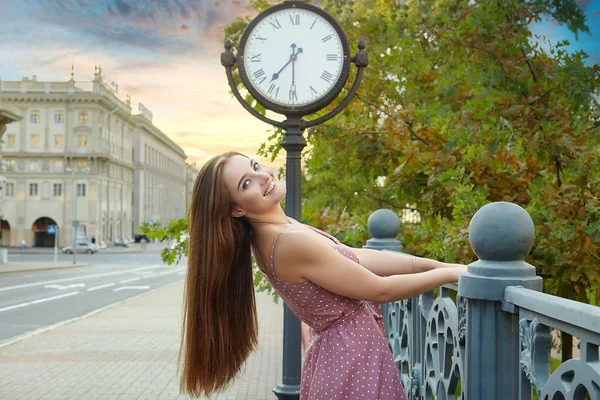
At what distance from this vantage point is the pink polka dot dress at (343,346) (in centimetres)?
252

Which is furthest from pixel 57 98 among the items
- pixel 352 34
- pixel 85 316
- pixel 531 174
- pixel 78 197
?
pixel 531 174

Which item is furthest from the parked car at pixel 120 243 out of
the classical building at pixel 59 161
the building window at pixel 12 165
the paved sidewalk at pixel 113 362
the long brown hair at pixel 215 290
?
the long brown hair at pixel 215 290

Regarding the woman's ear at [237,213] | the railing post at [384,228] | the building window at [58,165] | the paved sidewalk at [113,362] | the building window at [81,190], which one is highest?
the building window at [58,165]

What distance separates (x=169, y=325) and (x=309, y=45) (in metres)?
11.3

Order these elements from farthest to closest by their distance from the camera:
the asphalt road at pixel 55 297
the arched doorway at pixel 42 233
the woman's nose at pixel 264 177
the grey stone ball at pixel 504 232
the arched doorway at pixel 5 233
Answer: the arched doorway at pixel 42 233 < the arched doorway at pixel 5 233 < the asphalt road at pixel 55 297 < the woman's nose at pixel 264 177 < the grey stone ball at pixel 504 232

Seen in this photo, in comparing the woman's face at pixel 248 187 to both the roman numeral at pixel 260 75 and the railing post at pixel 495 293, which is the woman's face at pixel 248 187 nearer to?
the railing post at pixel 495 293

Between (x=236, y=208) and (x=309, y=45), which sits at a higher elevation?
(x=309, y=45)

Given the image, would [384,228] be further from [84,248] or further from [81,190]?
[81,190]

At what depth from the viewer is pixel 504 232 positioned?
1961 mm

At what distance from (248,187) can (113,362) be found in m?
8.41

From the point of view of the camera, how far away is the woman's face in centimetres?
261

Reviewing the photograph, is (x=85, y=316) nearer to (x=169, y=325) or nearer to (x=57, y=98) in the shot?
(x=169, y=325)

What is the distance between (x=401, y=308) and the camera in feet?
13.1

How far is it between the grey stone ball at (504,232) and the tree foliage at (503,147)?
2547 mm
